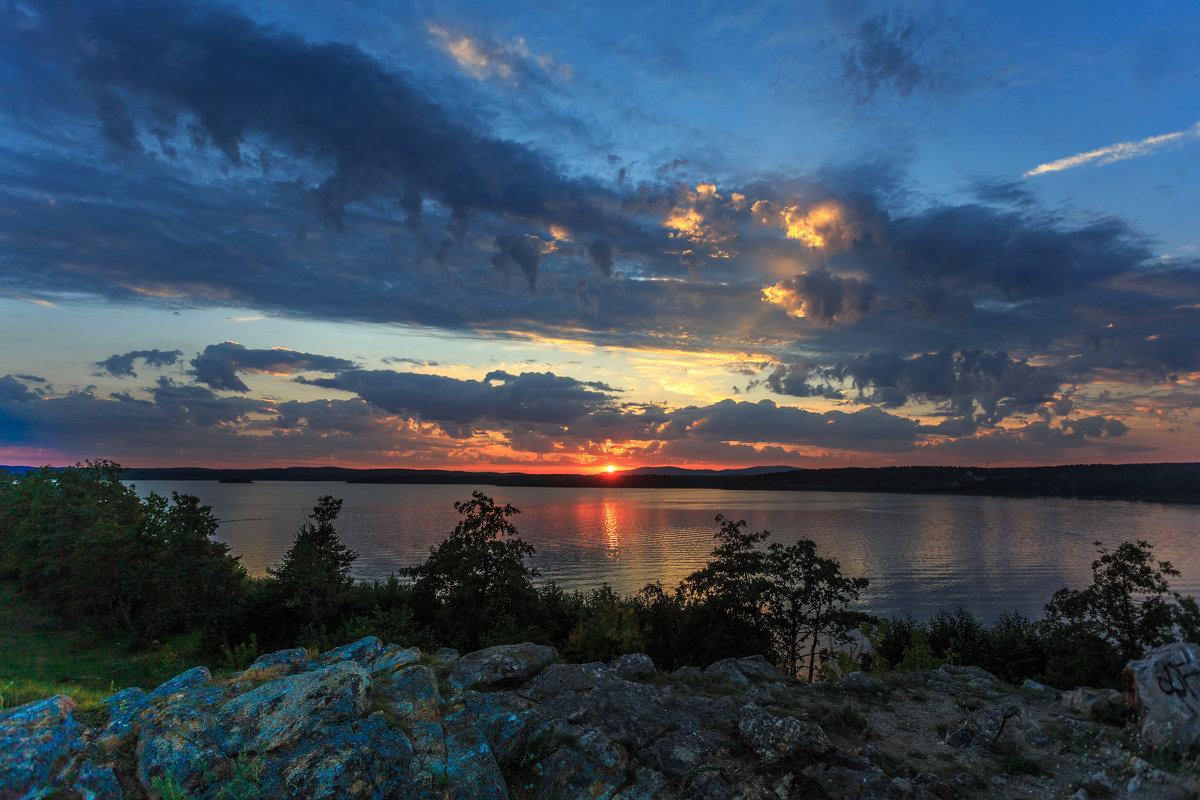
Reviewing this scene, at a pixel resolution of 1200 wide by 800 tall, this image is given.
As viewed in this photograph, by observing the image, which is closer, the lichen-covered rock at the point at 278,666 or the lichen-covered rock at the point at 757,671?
the lichen-covered rock at the point at 278,666

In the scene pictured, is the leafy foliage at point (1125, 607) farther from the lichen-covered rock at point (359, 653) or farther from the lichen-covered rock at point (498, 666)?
the lichen-covered rock at point (359, 653)

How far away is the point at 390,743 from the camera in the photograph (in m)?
9.36

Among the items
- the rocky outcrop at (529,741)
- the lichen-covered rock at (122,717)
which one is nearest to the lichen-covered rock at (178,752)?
the rocky outcrop at (529,741)

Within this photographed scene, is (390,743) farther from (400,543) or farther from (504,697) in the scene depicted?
(400,543)

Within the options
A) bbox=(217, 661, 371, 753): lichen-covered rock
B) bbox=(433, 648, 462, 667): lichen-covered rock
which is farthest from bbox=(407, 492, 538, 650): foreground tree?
bbox=(217, 661, 371, 753): lichen-covered rock

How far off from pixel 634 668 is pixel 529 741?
23.2ft

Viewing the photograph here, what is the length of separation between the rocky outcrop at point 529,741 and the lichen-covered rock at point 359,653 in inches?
3.4

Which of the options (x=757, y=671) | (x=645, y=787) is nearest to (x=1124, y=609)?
(x=757, y=671)

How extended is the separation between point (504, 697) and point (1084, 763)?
1323 cm

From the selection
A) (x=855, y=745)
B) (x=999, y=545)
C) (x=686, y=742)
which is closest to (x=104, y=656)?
(x=686, y=742)

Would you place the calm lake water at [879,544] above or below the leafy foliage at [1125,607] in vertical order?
below

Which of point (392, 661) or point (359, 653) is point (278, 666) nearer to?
point (359, 653)

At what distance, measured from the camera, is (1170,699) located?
11984 millimetres

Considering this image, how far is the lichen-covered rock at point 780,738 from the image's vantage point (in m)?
11.3
